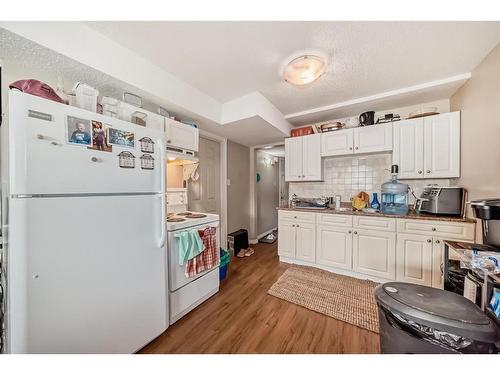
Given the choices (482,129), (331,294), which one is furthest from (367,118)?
(331,294)

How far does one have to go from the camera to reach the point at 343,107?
99.7 inches

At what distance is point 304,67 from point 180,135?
1.40 m

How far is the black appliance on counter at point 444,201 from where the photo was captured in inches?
73.1

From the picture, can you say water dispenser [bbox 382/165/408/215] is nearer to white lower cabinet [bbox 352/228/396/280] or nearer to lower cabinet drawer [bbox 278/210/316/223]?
white lower cabinet [bbox 352/228/396/280]

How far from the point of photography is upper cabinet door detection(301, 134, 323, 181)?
2.80 meters

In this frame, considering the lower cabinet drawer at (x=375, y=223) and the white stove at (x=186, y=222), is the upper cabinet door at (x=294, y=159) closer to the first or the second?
the lower cabinet drawer at (x=375, y=223)

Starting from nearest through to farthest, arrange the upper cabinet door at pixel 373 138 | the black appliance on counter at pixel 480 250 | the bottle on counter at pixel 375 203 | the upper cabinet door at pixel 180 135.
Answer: the black appliance on counter at pixel 480 250 < the upper cabinet door at pixel 180 135 < the upper cabinet door at pixel 373 138 < the bottle on counter at pixel 375 203

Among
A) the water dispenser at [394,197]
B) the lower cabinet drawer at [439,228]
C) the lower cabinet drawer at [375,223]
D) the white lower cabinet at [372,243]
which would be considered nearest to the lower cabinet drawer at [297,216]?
the white lower cabinet at [372,243]

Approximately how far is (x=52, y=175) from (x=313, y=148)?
9.37ft

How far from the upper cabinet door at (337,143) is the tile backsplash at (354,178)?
0.96ft

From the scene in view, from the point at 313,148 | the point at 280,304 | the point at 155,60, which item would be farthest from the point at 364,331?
the point at 155,60

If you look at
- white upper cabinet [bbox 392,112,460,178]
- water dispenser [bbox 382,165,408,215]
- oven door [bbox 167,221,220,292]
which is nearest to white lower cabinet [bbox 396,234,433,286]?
water dispenser [bbox 382,165,408,215]

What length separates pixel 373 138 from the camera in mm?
2418

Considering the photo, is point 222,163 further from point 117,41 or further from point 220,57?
point 117,41
